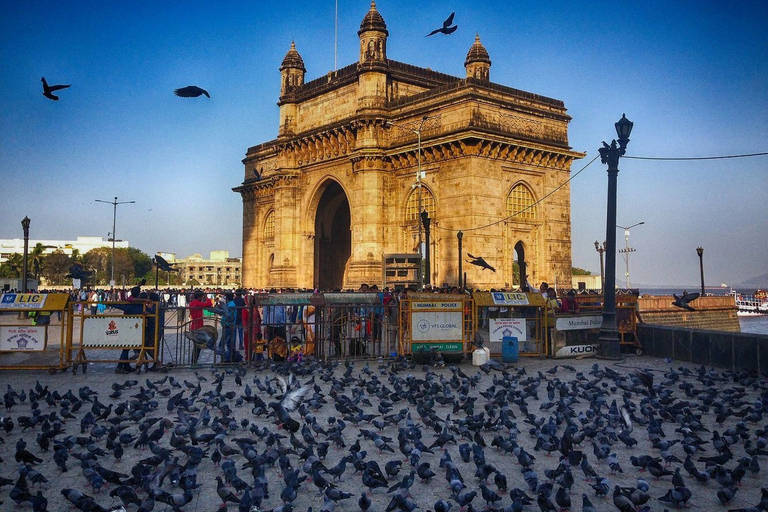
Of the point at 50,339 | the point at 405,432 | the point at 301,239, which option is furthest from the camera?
the point at 301,239

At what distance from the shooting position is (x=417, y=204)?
3438cm

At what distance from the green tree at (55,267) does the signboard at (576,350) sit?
9709 centimetres

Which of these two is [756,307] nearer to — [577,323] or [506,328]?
[577,323]

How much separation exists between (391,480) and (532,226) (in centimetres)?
2909

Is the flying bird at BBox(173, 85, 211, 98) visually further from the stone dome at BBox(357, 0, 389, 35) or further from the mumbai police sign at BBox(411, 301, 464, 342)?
the stone dome at BBox(357, 0, 389, 35)

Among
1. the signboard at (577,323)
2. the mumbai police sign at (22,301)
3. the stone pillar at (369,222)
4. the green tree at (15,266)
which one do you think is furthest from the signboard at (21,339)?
the green tree at (15,266)

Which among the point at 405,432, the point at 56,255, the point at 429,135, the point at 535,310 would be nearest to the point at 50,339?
the point at 535,310

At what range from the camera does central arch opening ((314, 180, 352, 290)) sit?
42.2m

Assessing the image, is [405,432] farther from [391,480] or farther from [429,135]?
[429,135]

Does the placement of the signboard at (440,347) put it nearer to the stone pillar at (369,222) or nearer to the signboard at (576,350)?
the signboard at (576,350)

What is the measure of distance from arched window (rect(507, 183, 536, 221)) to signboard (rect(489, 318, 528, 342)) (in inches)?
724

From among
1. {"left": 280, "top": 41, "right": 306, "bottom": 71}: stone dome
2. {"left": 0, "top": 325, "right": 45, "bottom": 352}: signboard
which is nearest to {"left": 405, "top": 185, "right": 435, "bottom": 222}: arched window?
{"left": 280, "top": 41, "right": 306, "bottom": 71}: stone dome

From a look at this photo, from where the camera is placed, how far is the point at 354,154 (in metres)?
35.0

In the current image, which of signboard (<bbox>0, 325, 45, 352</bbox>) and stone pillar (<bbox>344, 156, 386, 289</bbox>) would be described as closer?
signboard (<bbox>0, 325, 45, 352</bbox>)
